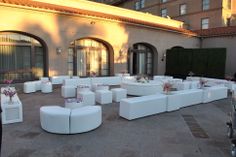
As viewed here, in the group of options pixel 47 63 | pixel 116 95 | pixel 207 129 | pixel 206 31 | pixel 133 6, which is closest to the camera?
pixel 207 129

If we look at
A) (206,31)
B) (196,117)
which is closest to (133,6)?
(206,31)

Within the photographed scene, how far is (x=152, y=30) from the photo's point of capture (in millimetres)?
18188

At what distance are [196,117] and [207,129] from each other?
3.86 ft

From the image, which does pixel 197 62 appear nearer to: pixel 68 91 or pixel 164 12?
pixel 68 91

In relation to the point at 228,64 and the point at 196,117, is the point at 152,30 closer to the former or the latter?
the point at 228,64

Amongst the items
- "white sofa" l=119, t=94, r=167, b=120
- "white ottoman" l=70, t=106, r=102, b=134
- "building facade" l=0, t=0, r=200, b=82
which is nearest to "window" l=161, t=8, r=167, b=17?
"building facade" l=0, t=0, r=200, b=82

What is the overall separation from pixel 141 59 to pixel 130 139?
1454cm

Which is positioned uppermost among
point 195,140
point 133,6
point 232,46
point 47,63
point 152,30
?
point 133,6

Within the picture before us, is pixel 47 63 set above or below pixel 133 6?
below

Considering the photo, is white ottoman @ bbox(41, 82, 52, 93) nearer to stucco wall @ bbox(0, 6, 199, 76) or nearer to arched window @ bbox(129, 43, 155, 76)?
stucco wall @ bbox(0, 6, 199, 76)

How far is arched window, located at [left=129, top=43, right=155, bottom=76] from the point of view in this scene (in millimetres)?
18797

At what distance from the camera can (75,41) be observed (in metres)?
15.0

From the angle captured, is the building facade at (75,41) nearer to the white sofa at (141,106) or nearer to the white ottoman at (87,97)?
the white ottoman at (87,97)

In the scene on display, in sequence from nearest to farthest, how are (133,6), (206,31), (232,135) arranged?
(232,135) → (206,31) → (133,6)
